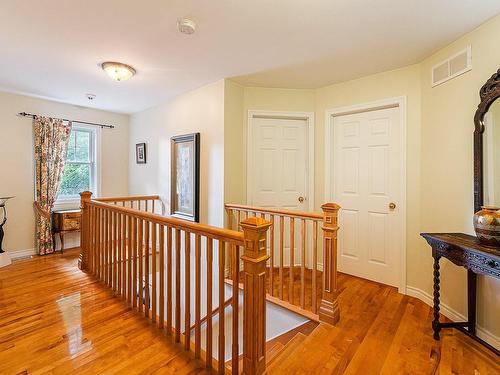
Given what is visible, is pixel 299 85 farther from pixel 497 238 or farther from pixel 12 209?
pixel 12 209

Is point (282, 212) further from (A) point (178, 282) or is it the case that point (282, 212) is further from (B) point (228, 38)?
(B) point (228, 38)

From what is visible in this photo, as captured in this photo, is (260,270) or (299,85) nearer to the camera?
(260,270)

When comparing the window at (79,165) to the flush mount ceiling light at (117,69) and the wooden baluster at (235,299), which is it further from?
the wooden baluster at (235,299)

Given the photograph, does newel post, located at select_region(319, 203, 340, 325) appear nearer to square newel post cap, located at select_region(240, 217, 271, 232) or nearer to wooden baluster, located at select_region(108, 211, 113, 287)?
square newel post cap, located at select_region(240, 217, 271, 232)

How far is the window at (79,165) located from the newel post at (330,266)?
410 centimetres

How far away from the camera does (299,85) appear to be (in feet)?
10.3

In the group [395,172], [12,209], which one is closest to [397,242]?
[395,172]

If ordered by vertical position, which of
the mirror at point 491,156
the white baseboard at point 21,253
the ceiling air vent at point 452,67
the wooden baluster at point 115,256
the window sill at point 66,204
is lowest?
the white baseboard at point 21,253

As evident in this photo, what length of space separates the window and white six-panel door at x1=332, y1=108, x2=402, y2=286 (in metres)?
3.99

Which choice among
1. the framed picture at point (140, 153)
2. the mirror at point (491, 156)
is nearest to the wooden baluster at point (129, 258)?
the framed picture at point (140, 153)

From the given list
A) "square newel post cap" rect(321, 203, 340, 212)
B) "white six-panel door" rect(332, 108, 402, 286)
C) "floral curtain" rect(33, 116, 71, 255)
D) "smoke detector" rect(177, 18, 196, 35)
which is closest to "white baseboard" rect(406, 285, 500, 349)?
"white six-panel door" rect(332, 108, 402, 286)

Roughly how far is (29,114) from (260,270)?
4266 millimetres

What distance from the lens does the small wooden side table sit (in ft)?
12.5

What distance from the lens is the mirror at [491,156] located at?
5.97 feet
